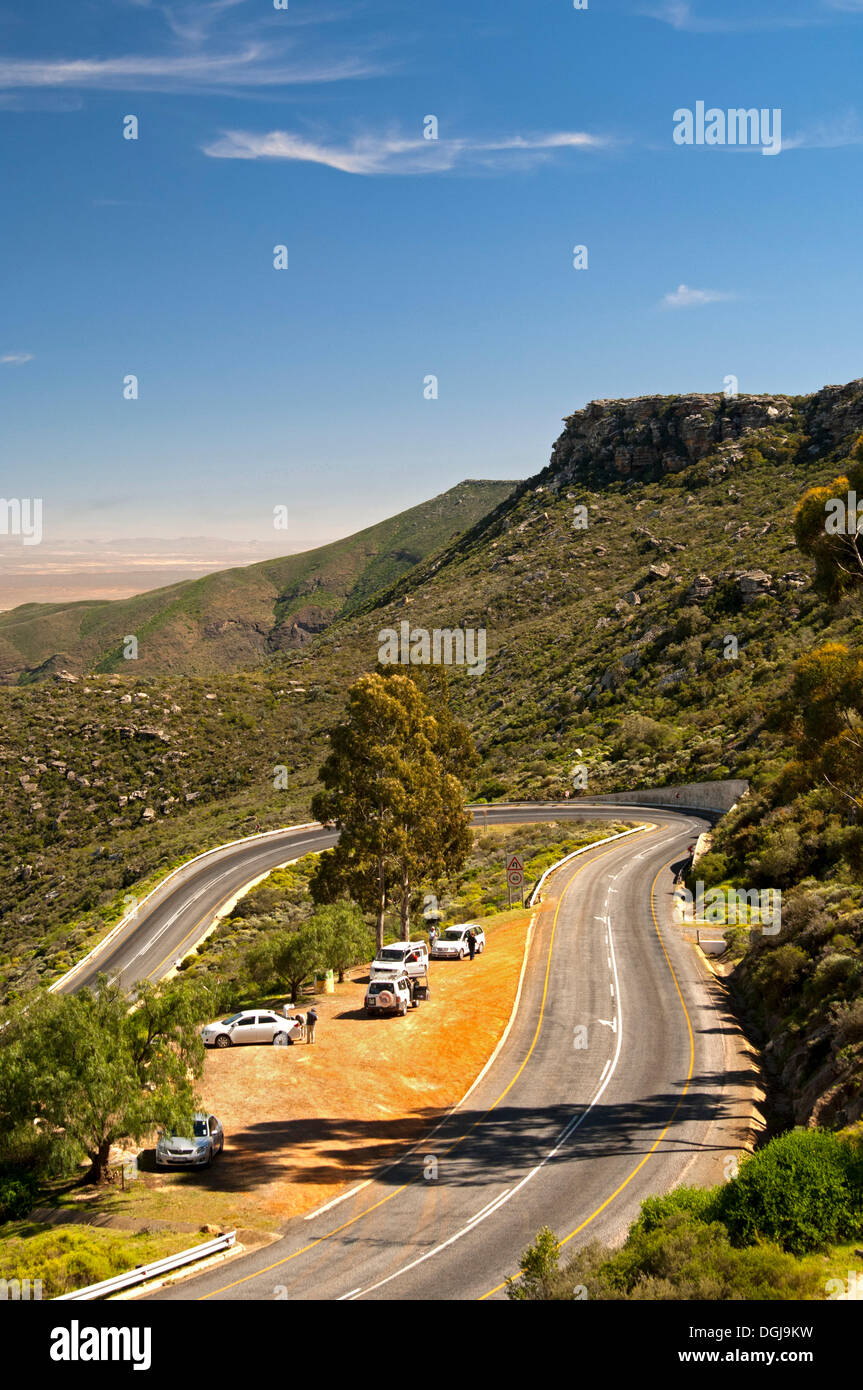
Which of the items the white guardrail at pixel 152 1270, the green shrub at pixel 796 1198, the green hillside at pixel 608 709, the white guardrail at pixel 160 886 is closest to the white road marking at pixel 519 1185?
the white guardrail at pixel 152 1270

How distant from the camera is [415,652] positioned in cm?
11012

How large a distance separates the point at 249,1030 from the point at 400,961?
674cm

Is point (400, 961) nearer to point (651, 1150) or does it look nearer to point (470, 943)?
point (470, 943)

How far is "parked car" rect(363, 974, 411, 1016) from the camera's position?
1221 inches

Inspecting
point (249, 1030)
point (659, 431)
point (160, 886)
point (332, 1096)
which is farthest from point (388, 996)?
point (659, 431)

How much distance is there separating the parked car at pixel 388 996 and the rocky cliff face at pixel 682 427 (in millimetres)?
110084

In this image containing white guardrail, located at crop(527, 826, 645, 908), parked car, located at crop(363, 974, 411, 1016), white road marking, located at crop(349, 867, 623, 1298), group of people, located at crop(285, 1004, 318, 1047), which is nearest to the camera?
white road marking, located at crop(349, 867, 623, 1298)

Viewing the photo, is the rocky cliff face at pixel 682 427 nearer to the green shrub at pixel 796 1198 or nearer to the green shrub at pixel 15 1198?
the green shrub at pixel 796 1198

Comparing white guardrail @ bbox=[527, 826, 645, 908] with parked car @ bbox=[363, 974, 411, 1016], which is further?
white guardrail @ bbox=[527, 826, 645, 908]

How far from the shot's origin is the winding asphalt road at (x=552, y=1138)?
50.8 feet

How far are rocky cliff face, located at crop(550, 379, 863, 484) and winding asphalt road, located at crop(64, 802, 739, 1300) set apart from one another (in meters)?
103

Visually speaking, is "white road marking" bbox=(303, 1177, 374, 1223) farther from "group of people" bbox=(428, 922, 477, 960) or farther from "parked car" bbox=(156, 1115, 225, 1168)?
"group of people" bbox=(428, 922, 477, 960)

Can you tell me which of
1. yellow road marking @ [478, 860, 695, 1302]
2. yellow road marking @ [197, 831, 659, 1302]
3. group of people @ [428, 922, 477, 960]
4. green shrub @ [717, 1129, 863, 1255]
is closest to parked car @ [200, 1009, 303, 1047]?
yellow road marking @ [197, 831, 659, 1302]
